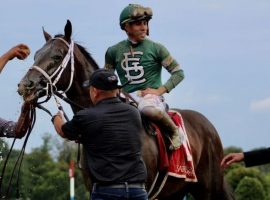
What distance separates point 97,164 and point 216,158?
4708mm

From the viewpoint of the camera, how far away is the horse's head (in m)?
9.05

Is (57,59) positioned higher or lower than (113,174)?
higher

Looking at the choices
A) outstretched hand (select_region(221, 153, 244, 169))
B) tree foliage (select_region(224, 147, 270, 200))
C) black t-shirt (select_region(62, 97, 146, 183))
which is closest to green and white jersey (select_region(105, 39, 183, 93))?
black t-shirt (select_region(62, 97, 146, 183))

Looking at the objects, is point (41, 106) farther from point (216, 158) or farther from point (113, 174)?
point (216, 158)

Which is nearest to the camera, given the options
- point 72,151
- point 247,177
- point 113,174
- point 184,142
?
point 113,174

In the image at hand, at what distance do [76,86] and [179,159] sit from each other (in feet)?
5.44

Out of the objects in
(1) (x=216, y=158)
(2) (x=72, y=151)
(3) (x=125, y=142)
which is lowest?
(2) (x=72, y=151)

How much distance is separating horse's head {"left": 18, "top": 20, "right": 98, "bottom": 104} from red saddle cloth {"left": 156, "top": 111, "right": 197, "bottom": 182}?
1197mm

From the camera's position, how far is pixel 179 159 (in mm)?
10266

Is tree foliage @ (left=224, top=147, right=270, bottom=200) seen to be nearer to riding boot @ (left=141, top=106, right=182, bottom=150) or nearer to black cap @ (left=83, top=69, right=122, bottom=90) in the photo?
riding boot @ (left=141, top=106, right=182, bottom=150)

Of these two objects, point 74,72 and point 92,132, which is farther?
point 74,72

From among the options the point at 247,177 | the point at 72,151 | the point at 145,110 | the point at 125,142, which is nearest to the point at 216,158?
the point at 145,110

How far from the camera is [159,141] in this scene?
9938 mm

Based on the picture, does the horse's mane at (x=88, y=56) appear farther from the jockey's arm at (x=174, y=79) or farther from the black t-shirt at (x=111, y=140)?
the black t-shirt at (x=111, y=140)
